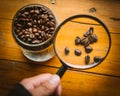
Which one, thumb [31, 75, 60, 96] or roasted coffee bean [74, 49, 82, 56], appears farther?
roasted coffee bean [74, 49, 82, 56]

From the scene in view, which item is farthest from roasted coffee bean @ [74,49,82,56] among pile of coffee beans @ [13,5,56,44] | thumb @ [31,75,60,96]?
thumb @ [31,75,60,96]

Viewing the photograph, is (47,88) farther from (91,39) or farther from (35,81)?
(91,39)

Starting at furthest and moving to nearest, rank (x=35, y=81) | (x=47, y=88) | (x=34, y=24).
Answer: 1. (x=34, y=24)
2. (x=35, y=81)
3. (x=47, y=88)

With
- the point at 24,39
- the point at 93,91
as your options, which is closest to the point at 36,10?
the point at 24,39

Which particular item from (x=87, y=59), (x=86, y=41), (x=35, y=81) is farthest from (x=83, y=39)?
(x=35, y=81)

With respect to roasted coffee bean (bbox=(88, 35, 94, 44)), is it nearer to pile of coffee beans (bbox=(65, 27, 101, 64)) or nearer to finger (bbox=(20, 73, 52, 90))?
pile of coffee beans (bbox=(65, 27, 101, 64))

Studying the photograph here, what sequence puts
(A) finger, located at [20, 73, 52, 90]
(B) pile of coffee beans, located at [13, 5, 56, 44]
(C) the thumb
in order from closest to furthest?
(C) the thumb < (A) finger, located at [20, 73, 52, 90] < (B) pile of coffee beans, located at [13, 5, 56, 44]

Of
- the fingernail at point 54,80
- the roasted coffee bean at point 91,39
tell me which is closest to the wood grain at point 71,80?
the roasted coffee bean at point 91,39
